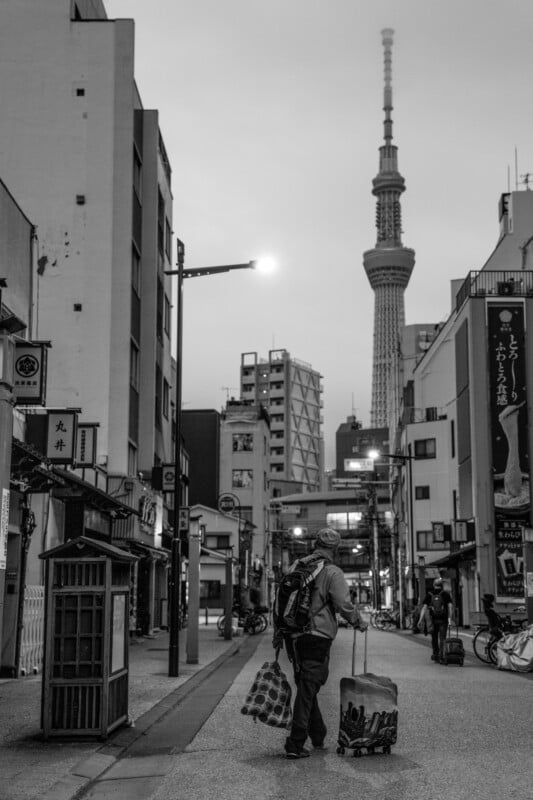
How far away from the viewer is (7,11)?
38031mm

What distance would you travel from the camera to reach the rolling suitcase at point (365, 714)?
9.39 m

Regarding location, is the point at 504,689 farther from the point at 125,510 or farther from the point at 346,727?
the point at 125,510

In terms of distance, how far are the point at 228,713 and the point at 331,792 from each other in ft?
18.0

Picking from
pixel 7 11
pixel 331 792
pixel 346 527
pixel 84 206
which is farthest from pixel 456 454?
pixel 346 527

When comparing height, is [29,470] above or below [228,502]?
below

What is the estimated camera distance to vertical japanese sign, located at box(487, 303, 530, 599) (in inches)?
1987

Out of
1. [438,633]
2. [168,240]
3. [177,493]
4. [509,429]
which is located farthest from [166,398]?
[177,493]

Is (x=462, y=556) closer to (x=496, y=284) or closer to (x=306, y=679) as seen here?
(x=496, y=284)

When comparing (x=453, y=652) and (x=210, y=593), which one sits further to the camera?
(x=210, y=593)

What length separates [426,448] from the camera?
7319 centimetres

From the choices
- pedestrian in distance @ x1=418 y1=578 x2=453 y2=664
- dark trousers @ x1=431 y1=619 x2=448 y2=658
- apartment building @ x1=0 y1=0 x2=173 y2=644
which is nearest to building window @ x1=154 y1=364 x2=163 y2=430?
apartment building @ x1=0 y1=0 x2=173 y2=644

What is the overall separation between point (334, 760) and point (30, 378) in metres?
10.3

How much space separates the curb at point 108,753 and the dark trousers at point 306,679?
1621 millimetres

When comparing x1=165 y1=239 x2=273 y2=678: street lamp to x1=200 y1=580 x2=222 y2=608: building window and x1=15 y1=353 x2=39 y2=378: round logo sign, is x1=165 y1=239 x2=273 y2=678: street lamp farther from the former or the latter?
x1=200 y1=580 x2=222 y2=608: building window
